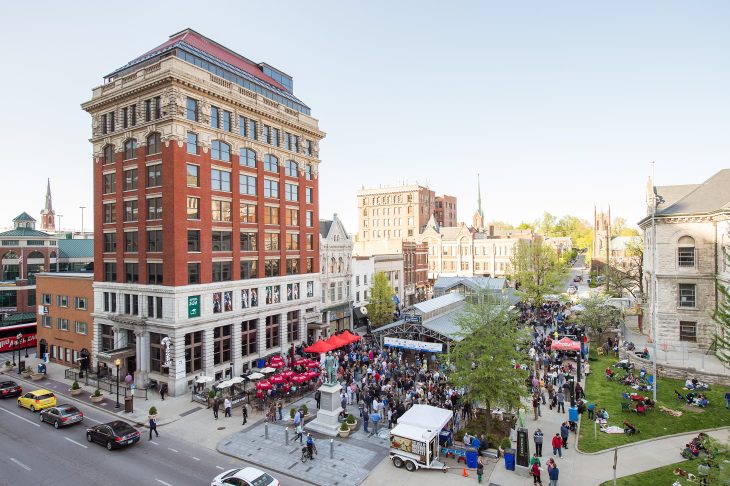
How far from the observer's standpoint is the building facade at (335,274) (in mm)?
52688

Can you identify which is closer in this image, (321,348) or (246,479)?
(246,479)

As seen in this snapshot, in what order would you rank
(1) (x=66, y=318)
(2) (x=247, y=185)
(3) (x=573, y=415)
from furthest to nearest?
(1) (x=66, y=318), (2) (x=247, y=185), (3) (x=573, y=415)

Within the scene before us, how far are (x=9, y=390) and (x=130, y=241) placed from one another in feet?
47.2

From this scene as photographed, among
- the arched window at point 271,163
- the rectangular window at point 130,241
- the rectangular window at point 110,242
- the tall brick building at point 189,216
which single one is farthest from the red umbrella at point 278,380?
the arched window at point 271,163

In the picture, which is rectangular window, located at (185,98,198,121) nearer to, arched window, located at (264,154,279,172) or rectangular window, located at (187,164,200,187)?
rectangular window, located at (187,164,200,187)

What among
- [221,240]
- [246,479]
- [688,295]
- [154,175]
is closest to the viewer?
[246,479]

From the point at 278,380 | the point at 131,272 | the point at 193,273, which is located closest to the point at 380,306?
the point at 278,380

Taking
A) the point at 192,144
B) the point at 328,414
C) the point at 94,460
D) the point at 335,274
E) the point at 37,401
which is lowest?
the point at 94,460

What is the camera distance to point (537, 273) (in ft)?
208

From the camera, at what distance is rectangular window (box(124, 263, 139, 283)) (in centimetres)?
3659

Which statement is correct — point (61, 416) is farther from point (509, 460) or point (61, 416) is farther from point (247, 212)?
point (509, 460)

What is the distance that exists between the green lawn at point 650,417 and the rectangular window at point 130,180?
38813 millimetres

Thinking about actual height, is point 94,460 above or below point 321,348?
below

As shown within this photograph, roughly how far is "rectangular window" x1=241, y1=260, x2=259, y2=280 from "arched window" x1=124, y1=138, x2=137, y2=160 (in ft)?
44.1
